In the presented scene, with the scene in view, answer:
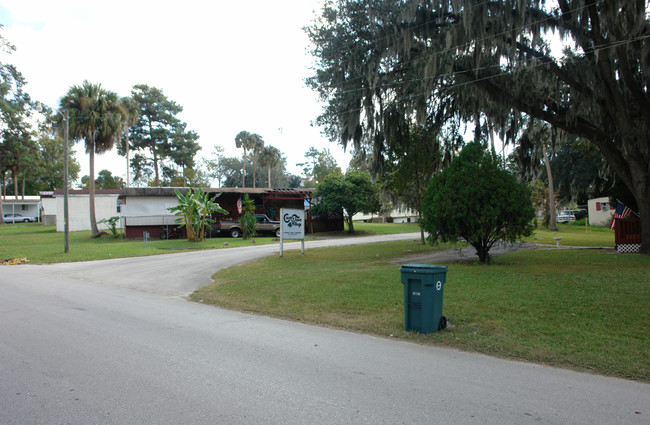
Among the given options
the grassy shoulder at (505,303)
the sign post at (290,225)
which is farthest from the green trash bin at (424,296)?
the sign post at (290,225)

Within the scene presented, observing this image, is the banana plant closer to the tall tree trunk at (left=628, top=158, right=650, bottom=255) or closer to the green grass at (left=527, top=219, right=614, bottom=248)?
the green grass at (left=527, top=219, right=614, bottom=248)

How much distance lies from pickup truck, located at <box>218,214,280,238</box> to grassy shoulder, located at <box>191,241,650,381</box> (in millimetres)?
16898

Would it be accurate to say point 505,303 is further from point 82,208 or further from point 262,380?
point 82,208

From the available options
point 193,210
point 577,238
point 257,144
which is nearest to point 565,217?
point 577,238

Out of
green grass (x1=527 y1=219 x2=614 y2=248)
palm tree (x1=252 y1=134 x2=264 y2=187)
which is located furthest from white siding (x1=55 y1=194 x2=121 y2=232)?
green grass (x1=527 y1=219 x2=614 y2=248)

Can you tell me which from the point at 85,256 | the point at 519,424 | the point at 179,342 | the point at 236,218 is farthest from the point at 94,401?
the point at 236,218

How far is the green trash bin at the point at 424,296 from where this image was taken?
654 cm

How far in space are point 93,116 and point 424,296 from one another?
88.0ft

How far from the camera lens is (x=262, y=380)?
15.5 ft

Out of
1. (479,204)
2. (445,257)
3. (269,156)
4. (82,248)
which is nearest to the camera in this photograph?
(479,204)

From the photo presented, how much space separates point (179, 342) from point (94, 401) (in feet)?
7.09

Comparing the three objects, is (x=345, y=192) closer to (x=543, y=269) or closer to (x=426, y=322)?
(x=543, y=269)

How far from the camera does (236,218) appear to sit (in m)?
34.8

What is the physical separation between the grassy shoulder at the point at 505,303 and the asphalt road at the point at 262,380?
20.2 inches
